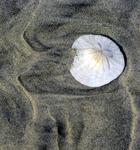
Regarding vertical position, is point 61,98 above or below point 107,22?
below

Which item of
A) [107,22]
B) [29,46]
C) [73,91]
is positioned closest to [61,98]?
[73,91]

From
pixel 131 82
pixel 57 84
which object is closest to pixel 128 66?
pixel 131 82

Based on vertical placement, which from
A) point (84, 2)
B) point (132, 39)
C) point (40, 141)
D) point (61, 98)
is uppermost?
point (84, 2)

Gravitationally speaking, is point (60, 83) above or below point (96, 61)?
below

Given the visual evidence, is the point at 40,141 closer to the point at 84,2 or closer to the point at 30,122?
the point at 30,122
